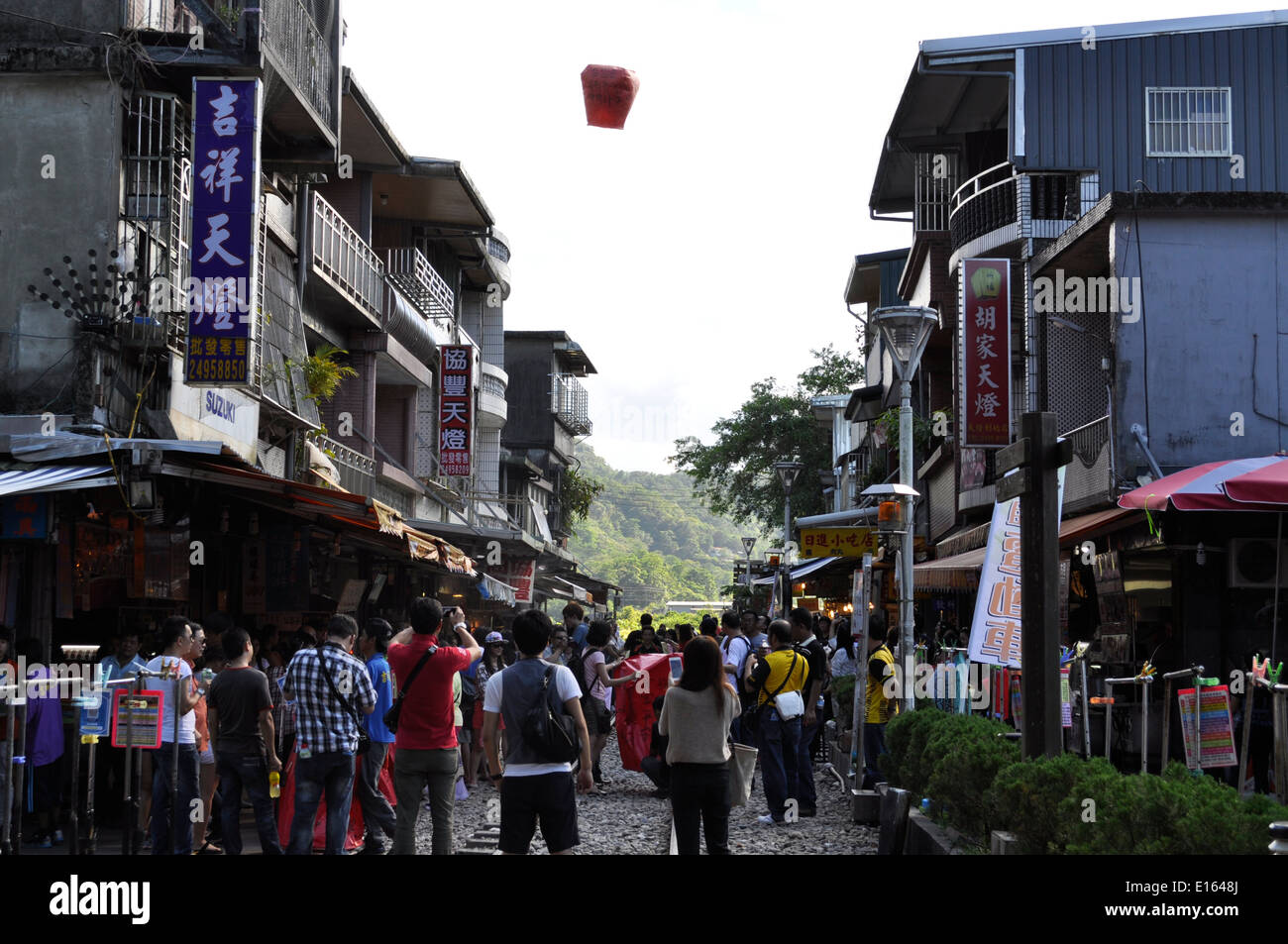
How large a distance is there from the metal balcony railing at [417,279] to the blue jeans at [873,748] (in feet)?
51.3

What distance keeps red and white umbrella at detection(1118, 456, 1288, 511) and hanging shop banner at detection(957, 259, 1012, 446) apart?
21.2ft

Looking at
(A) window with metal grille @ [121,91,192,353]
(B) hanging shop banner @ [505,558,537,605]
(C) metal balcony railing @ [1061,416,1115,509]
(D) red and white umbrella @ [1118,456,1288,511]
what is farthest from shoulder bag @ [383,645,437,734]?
(B) hanging shop banner @ [505,558,537,605]

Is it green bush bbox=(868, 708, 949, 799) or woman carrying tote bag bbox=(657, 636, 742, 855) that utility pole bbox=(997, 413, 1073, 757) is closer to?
woman carrying tote bag bbox=(657, 636, 742, 855)

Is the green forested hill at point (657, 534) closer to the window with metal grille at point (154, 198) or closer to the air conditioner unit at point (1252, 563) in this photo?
the air conditioner unit at point (1252, 563)

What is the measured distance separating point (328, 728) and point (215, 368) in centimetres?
560

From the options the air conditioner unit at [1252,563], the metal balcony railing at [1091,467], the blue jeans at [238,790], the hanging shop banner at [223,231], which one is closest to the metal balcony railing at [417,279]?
the hanging shop banner at [223,231]

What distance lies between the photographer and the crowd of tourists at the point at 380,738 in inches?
314

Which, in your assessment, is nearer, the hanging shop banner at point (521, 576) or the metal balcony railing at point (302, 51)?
the metal balcony railing at point (302, 51)

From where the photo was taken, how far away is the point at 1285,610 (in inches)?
607

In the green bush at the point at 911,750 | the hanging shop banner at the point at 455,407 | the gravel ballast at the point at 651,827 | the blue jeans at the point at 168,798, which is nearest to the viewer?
the blue jeans at the point at 168,798

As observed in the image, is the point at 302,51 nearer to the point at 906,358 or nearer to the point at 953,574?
the point at 906,358
